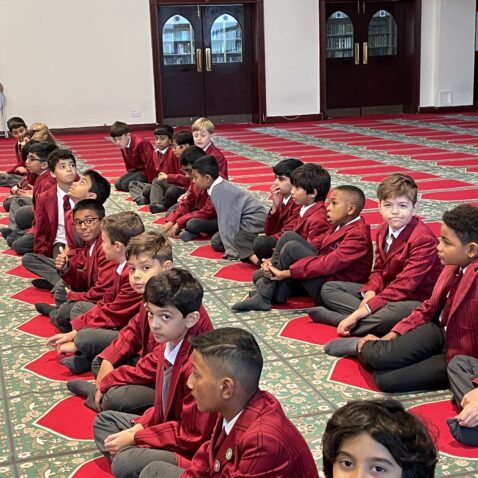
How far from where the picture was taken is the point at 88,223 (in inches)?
172

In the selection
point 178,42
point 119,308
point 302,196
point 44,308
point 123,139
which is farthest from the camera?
point 178,42

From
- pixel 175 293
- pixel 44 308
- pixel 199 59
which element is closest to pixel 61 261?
pixel 44 308

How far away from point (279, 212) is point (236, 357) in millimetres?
3100

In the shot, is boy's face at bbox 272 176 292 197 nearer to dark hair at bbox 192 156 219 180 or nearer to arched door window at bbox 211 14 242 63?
dark hair at bbox 192 156 219 180

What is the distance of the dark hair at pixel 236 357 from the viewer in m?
2.25

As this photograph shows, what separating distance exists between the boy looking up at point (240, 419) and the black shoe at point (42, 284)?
3.14 metres

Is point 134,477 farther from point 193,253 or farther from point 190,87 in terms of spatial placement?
point 190,87

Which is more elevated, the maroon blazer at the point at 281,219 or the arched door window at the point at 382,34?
the arched door window at the point at 382,34

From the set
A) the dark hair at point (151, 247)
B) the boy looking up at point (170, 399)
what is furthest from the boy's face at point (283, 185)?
the boy looking up at point (170, 399)

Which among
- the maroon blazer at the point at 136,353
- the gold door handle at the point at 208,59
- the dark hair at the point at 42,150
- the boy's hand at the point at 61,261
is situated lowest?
the maroon blazer at the point at 136,353

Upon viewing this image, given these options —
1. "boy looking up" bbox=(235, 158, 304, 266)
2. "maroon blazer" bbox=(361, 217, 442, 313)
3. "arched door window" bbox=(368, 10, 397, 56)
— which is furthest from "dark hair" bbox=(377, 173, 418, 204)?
"arched door window" bbox=(368, 10, 397, 56)

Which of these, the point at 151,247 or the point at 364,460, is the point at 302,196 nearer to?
the point at 151,247

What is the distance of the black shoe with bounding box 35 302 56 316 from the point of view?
4.68 meters

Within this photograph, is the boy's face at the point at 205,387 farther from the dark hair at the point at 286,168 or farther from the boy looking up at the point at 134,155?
the boy looking up at the point at 134,155
